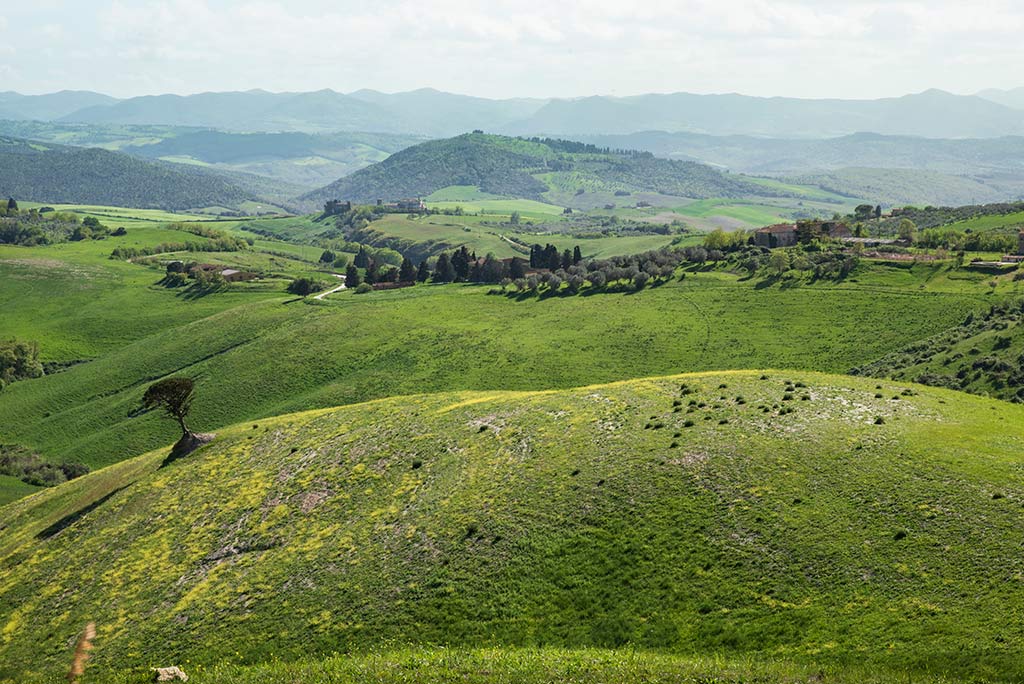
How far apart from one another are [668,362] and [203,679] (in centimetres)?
9993

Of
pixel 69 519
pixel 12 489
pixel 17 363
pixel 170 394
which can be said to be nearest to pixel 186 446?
pixel 170 394

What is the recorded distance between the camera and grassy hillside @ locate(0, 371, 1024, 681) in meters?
41.2

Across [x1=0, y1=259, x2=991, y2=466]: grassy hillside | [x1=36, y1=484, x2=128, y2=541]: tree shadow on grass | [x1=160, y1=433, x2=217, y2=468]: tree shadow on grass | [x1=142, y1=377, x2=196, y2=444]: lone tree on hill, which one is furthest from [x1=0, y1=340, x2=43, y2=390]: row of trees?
[x1=36, y1=484, x2=128, y2=541]: tree shadow on grass

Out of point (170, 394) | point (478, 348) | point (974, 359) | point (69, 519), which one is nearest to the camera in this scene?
point (69, 519)

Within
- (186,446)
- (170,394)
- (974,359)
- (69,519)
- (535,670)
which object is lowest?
(69,519)

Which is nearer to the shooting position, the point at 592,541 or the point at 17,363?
the point at 592,541

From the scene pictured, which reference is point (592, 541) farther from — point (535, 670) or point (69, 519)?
point (69, 519)

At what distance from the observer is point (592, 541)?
1976 inches

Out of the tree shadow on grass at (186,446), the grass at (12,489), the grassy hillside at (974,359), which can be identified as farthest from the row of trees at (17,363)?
the grassy hillside at (974,359)

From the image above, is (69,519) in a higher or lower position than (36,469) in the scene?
higher

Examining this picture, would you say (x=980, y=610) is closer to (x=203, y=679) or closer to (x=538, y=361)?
(x=203, y=679)

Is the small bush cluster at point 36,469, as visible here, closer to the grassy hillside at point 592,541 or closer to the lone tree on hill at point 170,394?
the lone tree on hill at point 170,394

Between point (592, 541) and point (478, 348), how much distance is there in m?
99.2

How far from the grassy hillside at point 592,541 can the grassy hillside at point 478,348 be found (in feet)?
192
